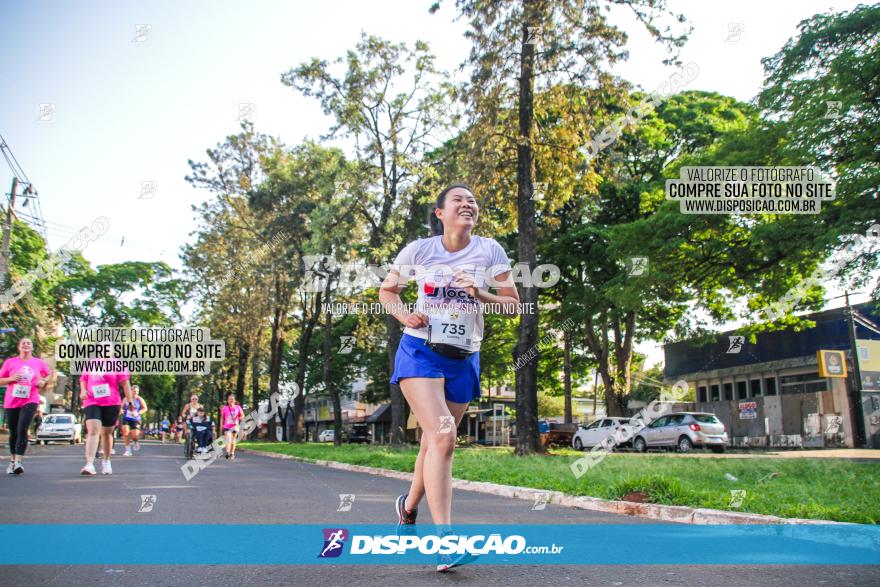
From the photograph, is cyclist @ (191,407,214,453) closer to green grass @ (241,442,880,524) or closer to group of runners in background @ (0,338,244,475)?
group of runners in background @ (0,338,244,475)

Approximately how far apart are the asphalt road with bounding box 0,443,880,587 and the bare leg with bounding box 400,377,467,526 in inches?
14.4

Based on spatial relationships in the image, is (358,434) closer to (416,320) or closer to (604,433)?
(604,433)

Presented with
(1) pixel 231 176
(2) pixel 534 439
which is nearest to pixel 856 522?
(2) pixel 534 439

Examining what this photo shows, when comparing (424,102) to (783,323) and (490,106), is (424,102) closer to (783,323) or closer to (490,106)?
(490,106)

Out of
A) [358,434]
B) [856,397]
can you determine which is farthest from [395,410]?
[358,434]

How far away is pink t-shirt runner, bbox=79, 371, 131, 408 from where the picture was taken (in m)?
11.0

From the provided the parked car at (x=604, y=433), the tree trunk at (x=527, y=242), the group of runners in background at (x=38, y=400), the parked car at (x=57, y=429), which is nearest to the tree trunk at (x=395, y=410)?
the tree trunk at (x=527, y=242)

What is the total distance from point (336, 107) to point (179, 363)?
132ft

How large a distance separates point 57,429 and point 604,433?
2642cm

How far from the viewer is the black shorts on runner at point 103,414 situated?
1112cm

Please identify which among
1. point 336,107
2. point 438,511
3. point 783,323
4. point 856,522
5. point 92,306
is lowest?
point 856,522

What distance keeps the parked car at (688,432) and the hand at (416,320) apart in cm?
2538

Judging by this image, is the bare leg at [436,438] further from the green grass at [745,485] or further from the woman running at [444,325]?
the green grass at [745,485]

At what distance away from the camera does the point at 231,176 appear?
3488 centimetres
